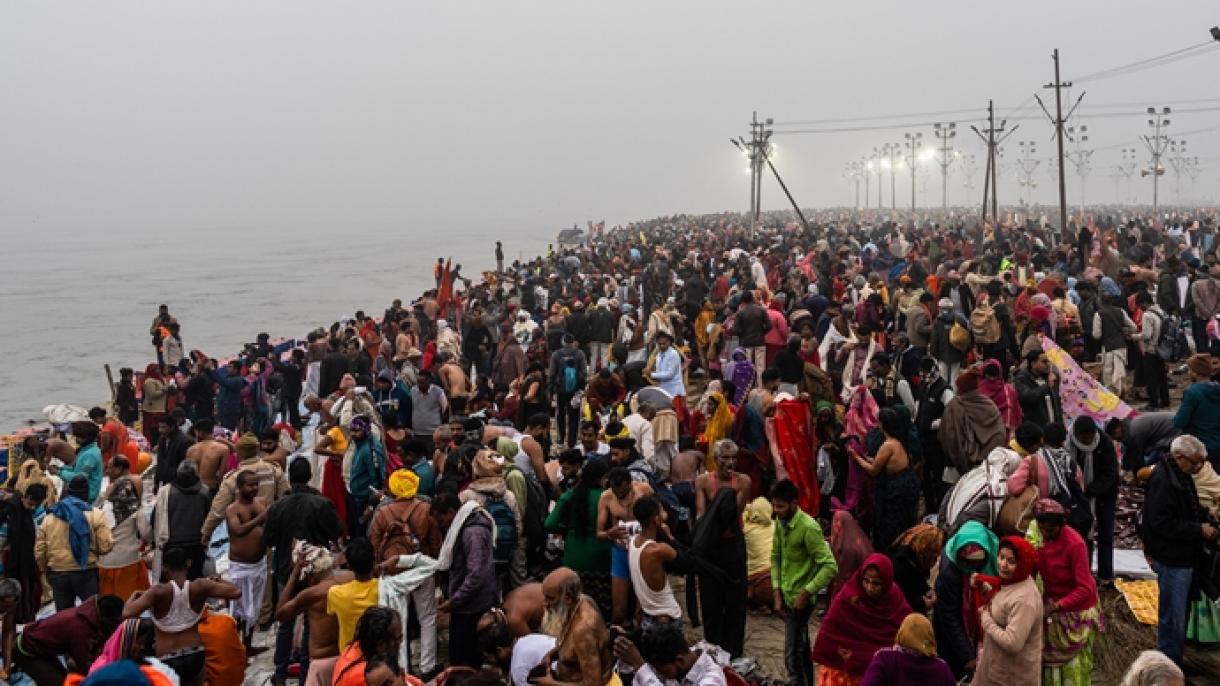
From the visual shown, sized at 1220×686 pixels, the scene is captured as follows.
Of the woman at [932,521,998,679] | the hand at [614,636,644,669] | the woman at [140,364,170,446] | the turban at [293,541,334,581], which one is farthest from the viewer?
the woman at [140,364,170,446]

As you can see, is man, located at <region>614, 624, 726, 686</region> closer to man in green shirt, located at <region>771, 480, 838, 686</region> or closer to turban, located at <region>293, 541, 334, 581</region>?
man in green shirt, located at <region>771, 480, 838, 686</region>

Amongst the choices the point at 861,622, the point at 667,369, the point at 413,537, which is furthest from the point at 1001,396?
the point at 413,537

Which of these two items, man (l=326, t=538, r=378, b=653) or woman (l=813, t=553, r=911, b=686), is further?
man (l=326, t=538, r=378, b=653)

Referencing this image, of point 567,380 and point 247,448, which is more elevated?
point 247,448

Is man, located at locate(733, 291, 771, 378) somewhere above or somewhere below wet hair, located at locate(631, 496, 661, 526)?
above

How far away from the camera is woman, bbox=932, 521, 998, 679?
195 inches

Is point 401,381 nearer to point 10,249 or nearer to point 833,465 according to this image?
point 833,465

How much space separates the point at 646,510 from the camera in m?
5.58

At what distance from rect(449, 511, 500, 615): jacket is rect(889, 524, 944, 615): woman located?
2265 millimetres

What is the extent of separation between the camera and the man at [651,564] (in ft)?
18.3

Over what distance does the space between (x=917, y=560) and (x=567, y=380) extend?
245 inches

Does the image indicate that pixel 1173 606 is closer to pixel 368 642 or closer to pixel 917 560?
pixel 917 560

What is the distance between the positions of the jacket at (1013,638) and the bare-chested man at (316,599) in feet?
10.5

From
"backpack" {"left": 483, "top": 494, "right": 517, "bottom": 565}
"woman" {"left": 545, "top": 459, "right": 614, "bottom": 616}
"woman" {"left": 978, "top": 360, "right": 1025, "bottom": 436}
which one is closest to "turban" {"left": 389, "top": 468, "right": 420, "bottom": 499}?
"backpack" {"left": 483, "top": 494, "right": 517, "bottom": 565}
